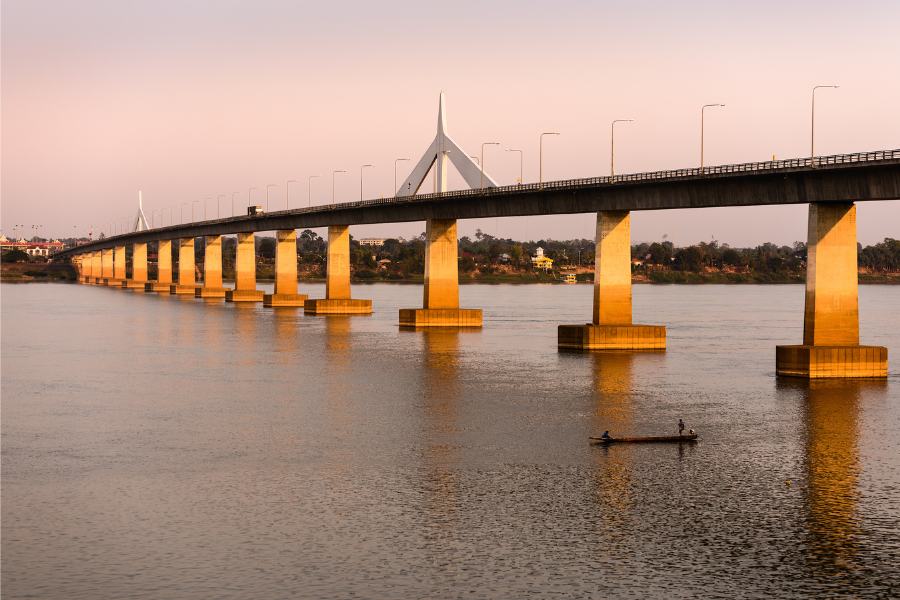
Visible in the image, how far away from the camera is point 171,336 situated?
10394cm

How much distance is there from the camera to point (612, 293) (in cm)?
8462

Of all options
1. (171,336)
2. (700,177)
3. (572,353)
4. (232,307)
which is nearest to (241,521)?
(700,177)

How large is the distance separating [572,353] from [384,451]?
4254 cm

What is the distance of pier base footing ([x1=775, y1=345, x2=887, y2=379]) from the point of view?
212 ft

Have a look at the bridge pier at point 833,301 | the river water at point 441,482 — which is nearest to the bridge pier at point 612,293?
the river water at point 441,482

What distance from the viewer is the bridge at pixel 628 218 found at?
6391 cm

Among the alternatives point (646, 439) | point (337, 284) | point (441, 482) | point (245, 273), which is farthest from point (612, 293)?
point (245, 273)

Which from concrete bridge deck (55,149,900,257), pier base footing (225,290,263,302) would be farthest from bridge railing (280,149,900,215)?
pier base footing (225,290,263,302)

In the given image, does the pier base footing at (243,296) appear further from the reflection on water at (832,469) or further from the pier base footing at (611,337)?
the reflection on water at (832,469)

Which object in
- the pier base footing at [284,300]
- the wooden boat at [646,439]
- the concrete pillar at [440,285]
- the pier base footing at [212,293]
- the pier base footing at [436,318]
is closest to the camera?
the wooden boat at [646,439]

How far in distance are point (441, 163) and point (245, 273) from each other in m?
56.9

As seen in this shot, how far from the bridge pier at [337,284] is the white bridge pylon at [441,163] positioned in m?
11.0

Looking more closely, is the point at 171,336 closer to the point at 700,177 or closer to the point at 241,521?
the point at 700,177

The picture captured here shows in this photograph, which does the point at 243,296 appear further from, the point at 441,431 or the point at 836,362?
the point at 441,431
